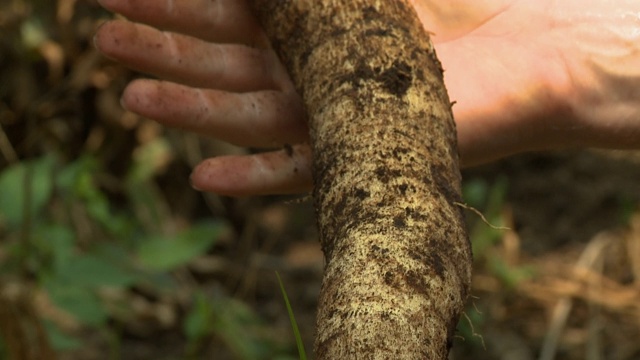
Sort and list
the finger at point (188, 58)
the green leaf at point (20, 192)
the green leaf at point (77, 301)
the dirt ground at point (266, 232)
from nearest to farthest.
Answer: the finger at point (188, 58), the green leaf at point (77, 301), the green leaf at point (20, 192), the dirt ground at point (266, 232)

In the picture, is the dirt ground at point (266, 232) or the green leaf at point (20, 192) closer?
the green leaf at point (20, 192)

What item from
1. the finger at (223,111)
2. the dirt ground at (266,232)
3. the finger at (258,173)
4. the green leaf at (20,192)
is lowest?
the dirt ground at (266,232)

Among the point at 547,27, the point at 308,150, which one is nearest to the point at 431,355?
the point at 308,150

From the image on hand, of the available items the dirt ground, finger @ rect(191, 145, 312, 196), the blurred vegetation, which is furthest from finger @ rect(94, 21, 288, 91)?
the dirt ground

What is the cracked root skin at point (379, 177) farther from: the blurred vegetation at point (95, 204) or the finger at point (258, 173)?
the blurred vegetation at point (95, 204)

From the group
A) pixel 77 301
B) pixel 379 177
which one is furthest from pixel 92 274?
pixel 379 177

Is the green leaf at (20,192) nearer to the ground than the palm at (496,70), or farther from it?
nearer to the ground

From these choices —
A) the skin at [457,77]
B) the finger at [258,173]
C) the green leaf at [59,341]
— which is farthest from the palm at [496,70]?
the green leaf at [59,341]

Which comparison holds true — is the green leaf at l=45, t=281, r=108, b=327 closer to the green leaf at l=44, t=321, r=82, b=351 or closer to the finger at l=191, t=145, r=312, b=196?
the green leaf at l=44, t=321, r=82, b=351
